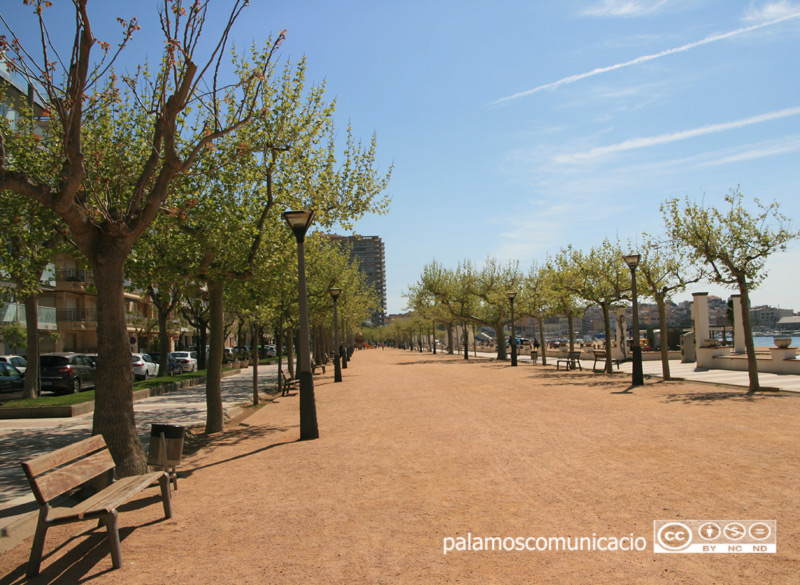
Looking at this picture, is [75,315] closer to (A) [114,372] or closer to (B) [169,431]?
(A) [114,372]

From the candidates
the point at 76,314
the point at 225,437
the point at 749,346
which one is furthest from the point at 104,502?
the point at 76,314

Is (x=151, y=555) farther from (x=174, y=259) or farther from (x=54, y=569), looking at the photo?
(x=174, y=259)

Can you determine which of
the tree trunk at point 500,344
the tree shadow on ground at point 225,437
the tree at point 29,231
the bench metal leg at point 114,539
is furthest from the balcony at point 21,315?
the bench metal leg at point 114,539

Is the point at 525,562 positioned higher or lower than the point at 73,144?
lower

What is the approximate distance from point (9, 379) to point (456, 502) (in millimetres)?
20423

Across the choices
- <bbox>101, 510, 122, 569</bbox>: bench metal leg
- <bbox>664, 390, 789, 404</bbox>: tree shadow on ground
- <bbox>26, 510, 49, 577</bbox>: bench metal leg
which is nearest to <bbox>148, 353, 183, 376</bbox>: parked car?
<bbox>664, 390, 789, 404</bbox>: tree shadow on ground

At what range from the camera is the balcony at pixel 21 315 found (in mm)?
34344

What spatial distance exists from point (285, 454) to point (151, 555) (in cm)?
458

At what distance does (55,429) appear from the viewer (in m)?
13.3

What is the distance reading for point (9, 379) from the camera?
2106 cm

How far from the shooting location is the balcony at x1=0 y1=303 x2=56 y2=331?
34344 millimetres

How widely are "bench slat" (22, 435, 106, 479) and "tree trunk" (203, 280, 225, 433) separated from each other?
6.35 meters

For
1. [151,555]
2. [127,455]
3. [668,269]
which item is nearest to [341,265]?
[668,269]

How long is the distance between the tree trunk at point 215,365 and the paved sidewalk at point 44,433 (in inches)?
50.2
